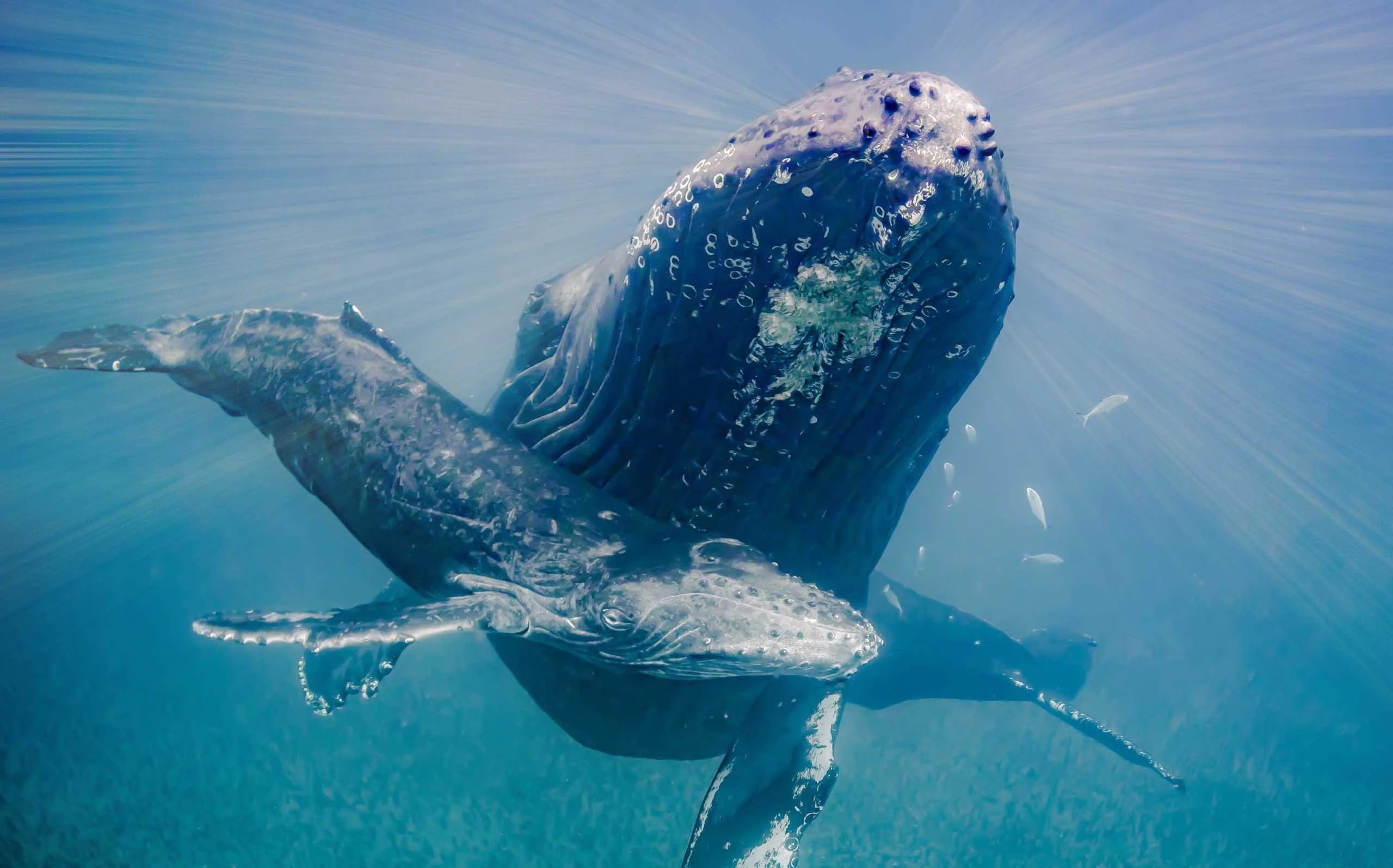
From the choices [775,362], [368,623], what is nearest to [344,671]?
[368,623]

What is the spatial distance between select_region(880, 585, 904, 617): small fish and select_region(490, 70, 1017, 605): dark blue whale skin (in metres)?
6.80

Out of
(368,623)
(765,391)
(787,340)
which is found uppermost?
(787,340)

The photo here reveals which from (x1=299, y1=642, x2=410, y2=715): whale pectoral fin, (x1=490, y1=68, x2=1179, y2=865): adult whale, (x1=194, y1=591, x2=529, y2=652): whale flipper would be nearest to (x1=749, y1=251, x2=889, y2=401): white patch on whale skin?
(x1=490, y1=68, x2=1179, y2=865): adult whale

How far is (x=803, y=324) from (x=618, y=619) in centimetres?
159

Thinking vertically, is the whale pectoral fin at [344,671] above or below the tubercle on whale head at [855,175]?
below

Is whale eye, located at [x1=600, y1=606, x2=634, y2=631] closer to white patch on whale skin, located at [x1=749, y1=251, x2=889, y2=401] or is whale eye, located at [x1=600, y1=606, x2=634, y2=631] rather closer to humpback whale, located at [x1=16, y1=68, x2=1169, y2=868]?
humpback whale, located at [x1=16, y1=68, x2=1169, y2=868]

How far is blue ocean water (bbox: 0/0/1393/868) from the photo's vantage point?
16031 millimetres

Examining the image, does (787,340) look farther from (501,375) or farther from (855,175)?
(501,375)

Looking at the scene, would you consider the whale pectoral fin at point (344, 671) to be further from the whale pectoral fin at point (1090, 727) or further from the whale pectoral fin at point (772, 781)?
the whale pectoral fin at point (1090, 727)

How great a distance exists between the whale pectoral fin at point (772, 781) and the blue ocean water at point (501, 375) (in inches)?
401

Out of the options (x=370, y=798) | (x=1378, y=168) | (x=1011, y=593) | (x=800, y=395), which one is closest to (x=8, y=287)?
(x=370, y=798)

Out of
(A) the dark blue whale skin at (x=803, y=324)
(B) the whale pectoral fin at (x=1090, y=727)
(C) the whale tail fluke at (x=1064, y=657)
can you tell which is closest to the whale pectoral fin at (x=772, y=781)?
(A) the dark blue whale skin at (x=803, y=324)

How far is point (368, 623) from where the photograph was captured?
307 centimetres

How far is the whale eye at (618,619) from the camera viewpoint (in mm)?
3078
